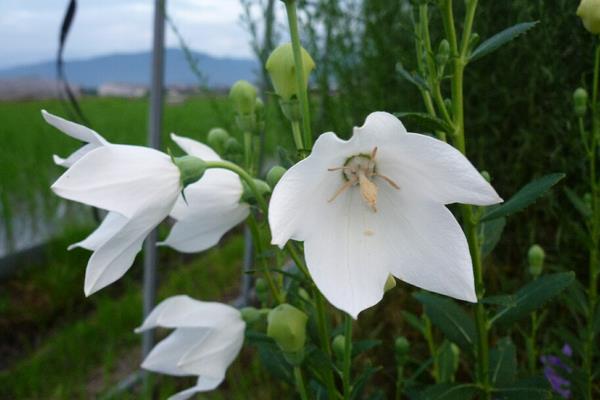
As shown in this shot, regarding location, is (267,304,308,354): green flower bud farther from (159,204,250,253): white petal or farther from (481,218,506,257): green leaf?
(481,218,506,257): green leaf

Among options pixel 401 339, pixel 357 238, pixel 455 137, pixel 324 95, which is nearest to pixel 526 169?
pixel 324 95

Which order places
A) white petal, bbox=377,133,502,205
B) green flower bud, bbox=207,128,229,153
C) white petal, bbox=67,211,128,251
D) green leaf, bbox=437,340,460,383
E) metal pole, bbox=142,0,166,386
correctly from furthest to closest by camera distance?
metal pole, bbox=142,0,166,386 → green leaf, bbox=437,340,460,383 → green flower bud, bbox=207,128,229,153 → white petal, bbox=67,211,128,251 → white petal, bbox=377,133,502,205

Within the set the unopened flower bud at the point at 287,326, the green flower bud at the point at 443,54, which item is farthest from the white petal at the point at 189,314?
the green flower bud at the point at 443,54

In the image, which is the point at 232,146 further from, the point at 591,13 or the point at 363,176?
the point at 591,13

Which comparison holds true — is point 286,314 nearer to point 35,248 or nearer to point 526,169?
point 526,169

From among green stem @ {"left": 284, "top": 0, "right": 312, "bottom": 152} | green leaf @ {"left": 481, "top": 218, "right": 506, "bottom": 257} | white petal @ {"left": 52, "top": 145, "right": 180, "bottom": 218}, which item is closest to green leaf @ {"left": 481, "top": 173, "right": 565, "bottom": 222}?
green leaf @ {"left": 481, "top": 218, "right": 506, "bottom": 257}
